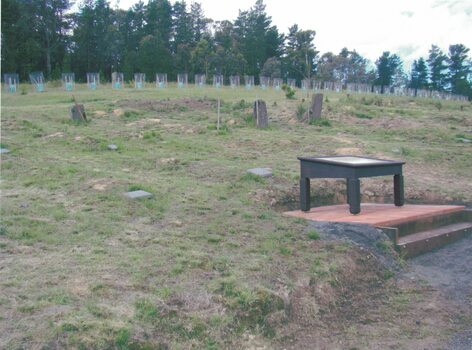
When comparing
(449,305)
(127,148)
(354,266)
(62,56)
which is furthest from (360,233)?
(62,56)

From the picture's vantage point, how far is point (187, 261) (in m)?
3.91

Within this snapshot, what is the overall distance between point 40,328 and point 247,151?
6.88 metres

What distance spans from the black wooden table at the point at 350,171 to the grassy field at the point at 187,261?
1.99ft

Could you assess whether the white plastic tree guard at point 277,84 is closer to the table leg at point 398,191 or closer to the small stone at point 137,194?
the table leg at point 398,191

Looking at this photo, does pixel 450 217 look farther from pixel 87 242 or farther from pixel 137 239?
pixel 87 242

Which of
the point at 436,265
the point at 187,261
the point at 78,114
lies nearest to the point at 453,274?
the point at 436,265

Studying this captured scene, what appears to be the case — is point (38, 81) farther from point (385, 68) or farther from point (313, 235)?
point (385, 68)

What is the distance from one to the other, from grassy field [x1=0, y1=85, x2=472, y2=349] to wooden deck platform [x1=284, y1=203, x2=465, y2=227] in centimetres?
42

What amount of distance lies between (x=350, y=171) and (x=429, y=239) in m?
1.11

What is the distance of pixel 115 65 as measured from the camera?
46250mm

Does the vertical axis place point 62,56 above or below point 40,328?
above

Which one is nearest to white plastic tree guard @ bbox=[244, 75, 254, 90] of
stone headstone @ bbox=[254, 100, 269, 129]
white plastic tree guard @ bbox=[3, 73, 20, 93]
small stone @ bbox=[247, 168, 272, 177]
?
white plastic tree guard @ bbox=[3, 73, 20, 93]

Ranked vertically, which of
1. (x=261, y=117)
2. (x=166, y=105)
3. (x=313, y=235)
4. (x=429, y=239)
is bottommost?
(x=429, y=239)

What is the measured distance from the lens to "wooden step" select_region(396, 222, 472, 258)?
493 cm
